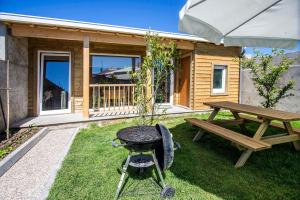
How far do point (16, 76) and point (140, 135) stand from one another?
449cm

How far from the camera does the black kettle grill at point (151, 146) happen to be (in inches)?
81.0

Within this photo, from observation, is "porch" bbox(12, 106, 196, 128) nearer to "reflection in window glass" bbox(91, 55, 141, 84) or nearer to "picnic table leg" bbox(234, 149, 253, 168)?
"reflection in window glass" bbox(91, 55, 141, 84)

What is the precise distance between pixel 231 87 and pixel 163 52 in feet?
17.4

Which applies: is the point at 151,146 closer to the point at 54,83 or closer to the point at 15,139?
the point at 15,139

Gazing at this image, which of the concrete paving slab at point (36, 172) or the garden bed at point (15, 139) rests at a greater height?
the garden bed at point (15, 139)

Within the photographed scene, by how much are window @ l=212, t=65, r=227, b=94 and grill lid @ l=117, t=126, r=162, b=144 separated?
5.99 metres

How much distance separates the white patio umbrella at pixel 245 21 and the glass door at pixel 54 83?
5080 millimetres

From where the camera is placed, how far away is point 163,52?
356 centimetres

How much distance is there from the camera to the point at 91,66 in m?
6.84

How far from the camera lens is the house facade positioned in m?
5.06

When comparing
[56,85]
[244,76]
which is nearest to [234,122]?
[244,76]

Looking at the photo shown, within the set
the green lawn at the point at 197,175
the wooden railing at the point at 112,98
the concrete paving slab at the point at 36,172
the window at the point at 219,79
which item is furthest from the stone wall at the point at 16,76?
the window at the point at 219,79

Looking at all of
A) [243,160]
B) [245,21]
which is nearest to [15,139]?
[243,160]

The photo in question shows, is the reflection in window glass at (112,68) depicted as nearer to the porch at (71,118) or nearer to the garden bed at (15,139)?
the porch at (71,118)
